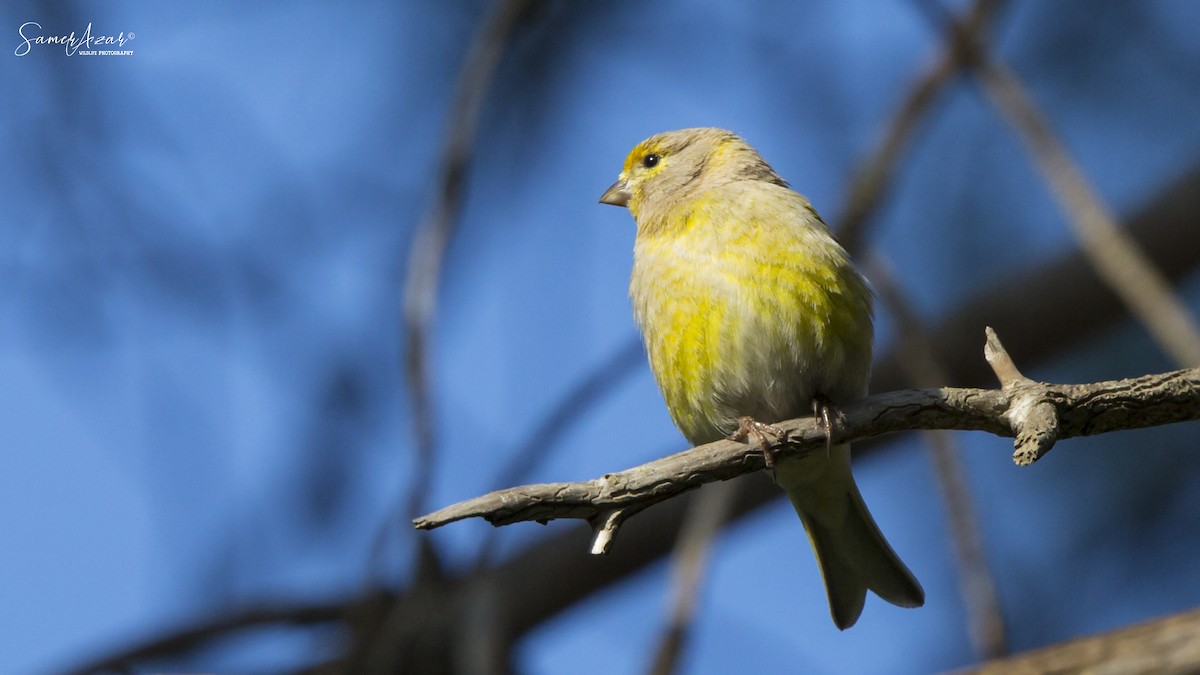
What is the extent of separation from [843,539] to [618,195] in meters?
1.58

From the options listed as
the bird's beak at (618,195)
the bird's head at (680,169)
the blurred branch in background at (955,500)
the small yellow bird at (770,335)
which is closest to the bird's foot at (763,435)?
the small yellow bird at (770,335)

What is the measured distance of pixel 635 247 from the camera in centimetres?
421

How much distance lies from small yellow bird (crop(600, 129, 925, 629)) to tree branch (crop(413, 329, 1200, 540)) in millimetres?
334

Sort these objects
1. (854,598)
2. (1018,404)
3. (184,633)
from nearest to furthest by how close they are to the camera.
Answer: (1018,404) → (854,598) → (184,633)

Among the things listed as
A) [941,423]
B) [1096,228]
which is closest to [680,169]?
[1096,228]

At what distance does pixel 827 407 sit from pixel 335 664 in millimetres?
2355

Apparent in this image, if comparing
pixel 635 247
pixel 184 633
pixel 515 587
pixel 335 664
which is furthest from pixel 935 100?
pixel 184 633

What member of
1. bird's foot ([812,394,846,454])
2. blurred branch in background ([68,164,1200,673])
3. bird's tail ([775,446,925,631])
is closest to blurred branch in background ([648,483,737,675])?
bird's tail ([775,446,925,631])

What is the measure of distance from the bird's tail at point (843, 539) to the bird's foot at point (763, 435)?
0.67 m

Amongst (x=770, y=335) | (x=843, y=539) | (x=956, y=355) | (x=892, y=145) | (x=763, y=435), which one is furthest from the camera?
(x=956, y=355)

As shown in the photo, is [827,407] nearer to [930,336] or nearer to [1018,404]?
[1018,404]

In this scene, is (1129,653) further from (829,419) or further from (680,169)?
(680,169)

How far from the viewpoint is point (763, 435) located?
10.2ft

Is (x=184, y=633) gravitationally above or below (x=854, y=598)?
above
